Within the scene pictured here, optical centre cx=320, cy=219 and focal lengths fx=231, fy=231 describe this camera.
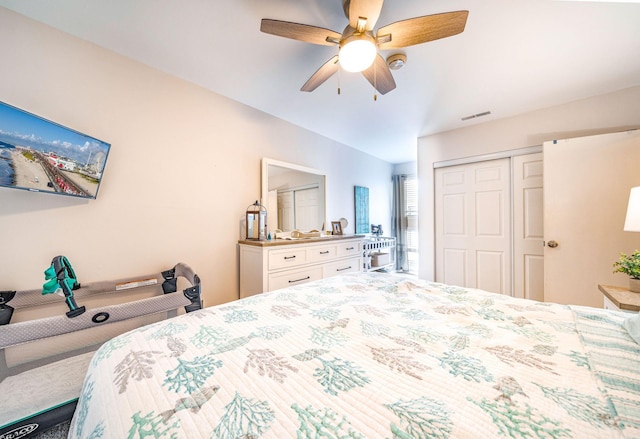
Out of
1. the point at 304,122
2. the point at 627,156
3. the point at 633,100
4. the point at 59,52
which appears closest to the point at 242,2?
the point at 59,52

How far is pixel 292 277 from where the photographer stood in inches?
95.0

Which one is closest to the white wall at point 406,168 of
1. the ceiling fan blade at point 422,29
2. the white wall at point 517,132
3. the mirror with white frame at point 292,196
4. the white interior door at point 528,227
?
the white wall at point 517,132

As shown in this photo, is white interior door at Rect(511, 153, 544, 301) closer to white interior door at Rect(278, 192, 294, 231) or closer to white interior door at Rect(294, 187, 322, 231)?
white interior door at Rect(294, 187, 322, 231)

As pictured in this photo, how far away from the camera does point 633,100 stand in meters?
2.20

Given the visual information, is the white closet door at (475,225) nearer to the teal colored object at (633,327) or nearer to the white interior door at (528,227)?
the white interior door at (528,227)

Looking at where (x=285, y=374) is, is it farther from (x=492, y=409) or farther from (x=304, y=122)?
(x=304, y=122)

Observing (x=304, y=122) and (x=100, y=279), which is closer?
(x=100, y=279)

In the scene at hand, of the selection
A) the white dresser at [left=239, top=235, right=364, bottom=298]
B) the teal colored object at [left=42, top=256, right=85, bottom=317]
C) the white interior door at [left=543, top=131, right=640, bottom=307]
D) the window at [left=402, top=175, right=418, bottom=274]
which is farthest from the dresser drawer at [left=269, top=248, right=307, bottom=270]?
the window at [left=402, top=175, right=418, bottom=274]

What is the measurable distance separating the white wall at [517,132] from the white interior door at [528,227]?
28cm

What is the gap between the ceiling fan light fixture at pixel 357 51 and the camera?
128cm

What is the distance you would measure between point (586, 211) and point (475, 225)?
39.2 inches

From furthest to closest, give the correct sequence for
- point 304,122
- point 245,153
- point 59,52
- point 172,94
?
1. point 304,122
2. point 245,153
3. point 172,94
4. point 59,52

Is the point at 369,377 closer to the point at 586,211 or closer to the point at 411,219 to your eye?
the point at 586,211

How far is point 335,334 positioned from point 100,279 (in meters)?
1.88
